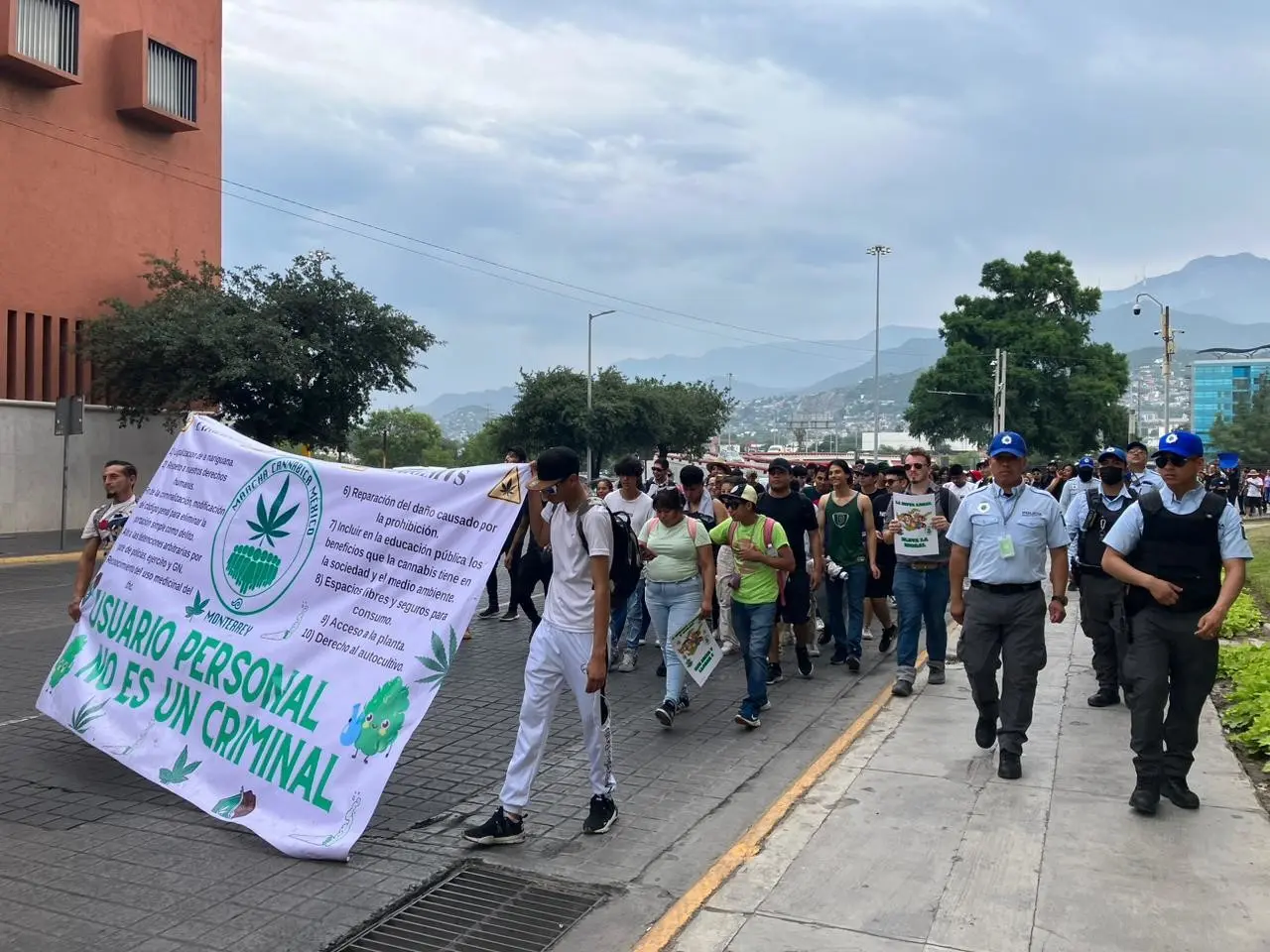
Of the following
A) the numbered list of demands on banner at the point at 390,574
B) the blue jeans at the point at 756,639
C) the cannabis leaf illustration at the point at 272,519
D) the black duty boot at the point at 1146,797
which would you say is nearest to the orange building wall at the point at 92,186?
the cannabis leaf illustration at the point at 272,519

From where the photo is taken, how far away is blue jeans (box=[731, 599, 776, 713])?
727cm

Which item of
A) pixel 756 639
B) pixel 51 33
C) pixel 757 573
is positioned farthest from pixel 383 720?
pixel 51 33

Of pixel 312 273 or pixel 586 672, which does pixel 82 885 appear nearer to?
pixel 586 672

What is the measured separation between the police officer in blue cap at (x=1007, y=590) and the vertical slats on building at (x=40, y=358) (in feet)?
80.1

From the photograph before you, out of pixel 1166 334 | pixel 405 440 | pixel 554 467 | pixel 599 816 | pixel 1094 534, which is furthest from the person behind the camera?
pixel 405 440

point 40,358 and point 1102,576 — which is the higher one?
point 40,358

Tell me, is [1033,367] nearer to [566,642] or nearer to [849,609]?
[849,609]

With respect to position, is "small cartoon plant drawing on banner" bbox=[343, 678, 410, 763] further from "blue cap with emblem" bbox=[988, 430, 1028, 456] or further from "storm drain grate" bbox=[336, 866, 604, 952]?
"blue cap with emblem" bbox=[988, 430, 1028, 456]

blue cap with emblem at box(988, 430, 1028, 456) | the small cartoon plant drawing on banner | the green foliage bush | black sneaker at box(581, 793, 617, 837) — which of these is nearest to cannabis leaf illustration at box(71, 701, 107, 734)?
the small cartoon plant drawing on banner

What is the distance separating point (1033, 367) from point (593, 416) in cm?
2348

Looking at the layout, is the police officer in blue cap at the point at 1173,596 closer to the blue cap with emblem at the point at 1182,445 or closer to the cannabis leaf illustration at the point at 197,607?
the blue cap with emblem at the point at 1182,445

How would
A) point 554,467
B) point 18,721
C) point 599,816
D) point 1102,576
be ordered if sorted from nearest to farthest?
point 554,467 → point 599,816 → point 18,721 → point 1102,576

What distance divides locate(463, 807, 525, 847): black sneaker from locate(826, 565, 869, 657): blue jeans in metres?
5.11

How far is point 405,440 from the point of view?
9994 cm
